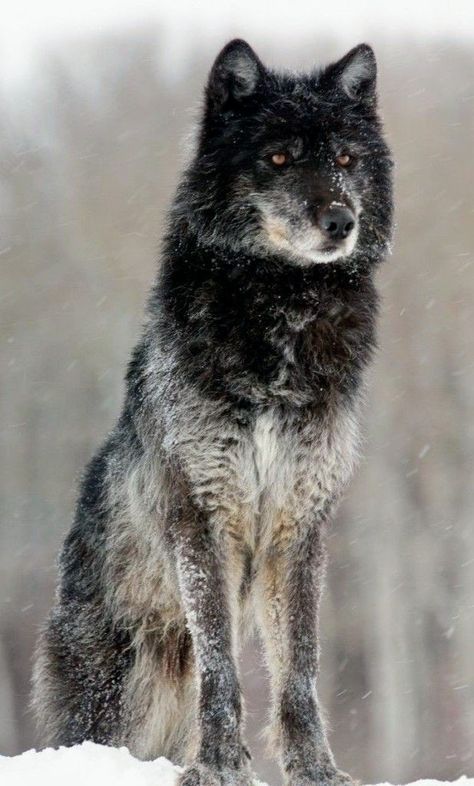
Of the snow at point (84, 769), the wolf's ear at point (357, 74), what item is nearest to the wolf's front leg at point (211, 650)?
the snow at point (84, 769)

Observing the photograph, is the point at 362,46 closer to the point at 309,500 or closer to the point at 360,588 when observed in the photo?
the point at 309,500

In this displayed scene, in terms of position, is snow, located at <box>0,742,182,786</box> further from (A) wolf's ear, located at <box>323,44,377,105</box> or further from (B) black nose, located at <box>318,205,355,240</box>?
(A) wolf's ear, located at <box>323,44,377,105</box>

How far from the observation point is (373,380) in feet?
48.5

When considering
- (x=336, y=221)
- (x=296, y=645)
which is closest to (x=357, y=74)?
(x=336, y=221)

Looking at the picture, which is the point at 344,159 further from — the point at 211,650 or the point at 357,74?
the point at 211,650

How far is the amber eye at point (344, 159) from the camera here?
4820 mm

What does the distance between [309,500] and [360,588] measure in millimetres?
11449

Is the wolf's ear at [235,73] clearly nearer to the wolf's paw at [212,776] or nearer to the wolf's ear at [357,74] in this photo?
the wolf's ear at [357,74]

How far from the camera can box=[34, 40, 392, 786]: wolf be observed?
4625 millimetres

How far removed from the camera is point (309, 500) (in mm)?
4789

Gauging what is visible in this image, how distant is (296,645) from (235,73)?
8.84 ft

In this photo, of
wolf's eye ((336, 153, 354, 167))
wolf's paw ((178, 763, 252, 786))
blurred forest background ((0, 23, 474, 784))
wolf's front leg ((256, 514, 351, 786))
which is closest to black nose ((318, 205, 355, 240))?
wolf's eye ((336, 153, 354, 167))

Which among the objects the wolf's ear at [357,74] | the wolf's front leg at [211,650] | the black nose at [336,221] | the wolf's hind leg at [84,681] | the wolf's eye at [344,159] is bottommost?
the wolf's hind leg at [84,681]

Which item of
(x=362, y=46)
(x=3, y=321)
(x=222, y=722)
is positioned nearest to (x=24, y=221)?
(x=3, y=321)
